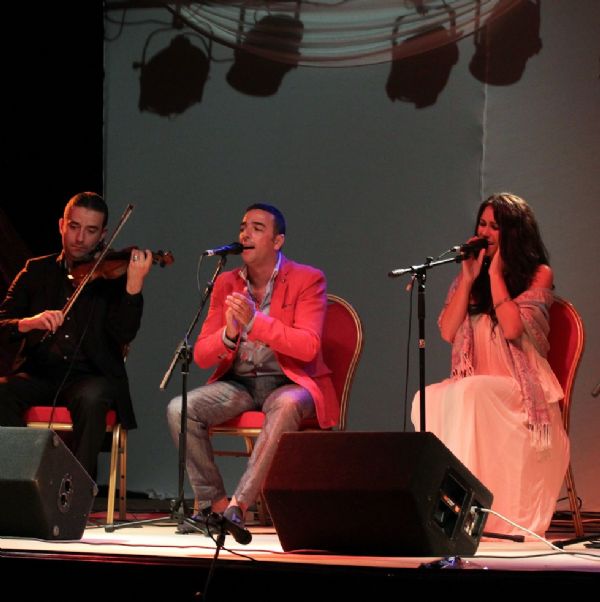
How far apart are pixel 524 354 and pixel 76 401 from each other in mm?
1838

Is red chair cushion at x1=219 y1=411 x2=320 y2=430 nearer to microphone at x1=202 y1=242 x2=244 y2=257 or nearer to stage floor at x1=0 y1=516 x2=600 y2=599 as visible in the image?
microphone at x1=202 y1=242 x2=244 y2=257

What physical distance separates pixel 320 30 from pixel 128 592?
3967 millimetres

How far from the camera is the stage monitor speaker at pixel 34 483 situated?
9.48ft

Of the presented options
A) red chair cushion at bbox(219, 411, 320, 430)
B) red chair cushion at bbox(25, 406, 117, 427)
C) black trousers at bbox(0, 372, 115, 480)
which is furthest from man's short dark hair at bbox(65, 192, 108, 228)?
red chair cushion at bbox(219, 411, 320, 430)

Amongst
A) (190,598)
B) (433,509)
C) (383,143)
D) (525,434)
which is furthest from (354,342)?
(190,598)

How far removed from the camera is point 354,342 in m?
4.57

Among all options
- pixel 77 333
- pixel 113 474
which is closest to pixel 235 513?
pixel 113 474

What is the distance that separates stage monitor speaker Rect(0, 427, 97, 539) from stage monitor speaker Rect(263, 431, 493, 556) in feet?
2.04

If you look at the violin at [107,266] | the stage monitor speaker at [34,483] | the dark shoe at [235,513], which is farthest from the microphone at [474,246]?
the stage monitor speaker at [34,483]

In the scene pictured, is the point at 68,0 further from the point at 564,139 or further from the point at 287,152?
the point at 564,139

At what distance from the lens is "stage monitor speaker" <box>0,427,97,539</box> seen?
9.48 feet

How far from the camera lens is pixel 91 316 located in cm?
462

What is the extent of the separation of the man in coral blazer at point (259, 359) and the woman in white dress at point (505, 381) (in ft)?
1.63

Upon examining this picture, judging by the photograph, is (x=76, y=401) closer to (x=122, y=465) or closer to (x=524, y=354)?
(x=122, y=465)
